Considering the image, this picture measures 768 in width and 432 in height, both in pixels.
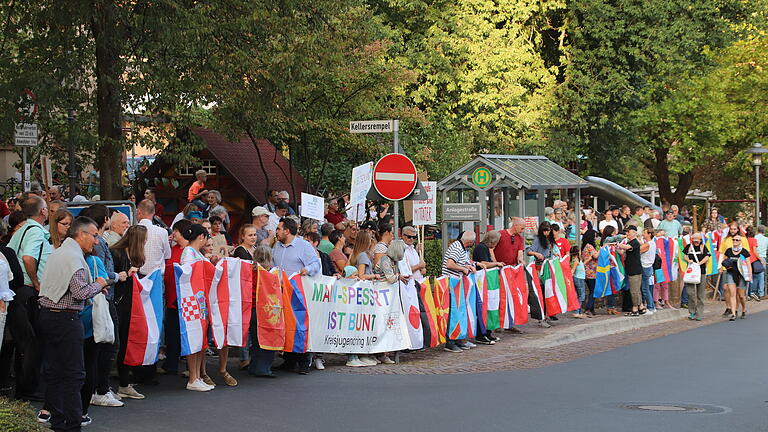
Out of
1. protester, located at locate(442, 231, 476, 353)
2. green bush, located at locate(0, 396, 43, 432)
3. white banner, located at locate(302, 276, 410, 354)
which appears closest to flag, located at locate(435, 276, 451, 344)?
protester, located at locate(442, 231, 476, 353)

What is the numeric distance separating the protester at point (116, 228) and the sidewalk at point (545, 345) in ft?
11.4

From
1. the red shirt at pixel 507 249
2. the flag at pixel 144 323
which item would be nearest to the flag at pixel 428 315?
the red shirt at pixel 507 249

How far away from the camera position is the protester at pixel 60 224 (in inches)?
391

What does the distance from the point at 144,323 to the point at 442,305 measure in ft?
17.1

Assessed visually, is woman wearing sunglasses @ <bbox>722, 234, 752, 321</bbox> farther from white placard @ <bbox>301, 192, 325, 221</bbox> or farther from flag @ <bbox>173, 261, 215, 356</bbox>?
A: flag @ <bbox>173, 261, 215, 356</bbox>

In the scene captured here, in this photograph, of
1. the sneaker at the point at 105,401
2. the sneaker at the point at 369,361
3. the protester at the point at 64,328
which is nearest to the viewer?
the protester at the point at 64,328

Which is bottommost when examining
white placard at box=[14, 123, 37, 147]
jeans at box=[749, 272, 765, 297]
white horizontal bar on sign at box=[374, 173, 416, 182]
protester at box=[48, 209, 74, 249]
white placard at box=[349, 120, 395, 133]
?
jeans at box=[749, 272, 765, 297]

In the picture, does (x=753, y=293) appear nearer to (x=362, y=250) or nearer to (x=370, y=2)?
(x=370, y=2)

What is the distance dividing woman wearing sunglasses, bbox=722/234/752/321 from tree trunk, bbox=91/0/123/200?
11.9 m

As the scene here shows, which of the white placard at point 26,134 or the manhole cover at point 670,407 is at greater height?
the white placard at point 26,134

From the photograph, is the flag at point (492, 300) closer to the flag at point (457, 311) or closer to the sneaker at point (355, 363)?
the flag at point (457, 311)

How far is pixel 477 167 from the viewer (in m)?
23.1

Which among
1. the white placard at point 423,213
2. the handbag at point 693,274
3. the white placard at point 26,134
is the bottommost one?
the handbag at point 693,274

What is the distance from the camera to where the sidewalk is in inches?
565
